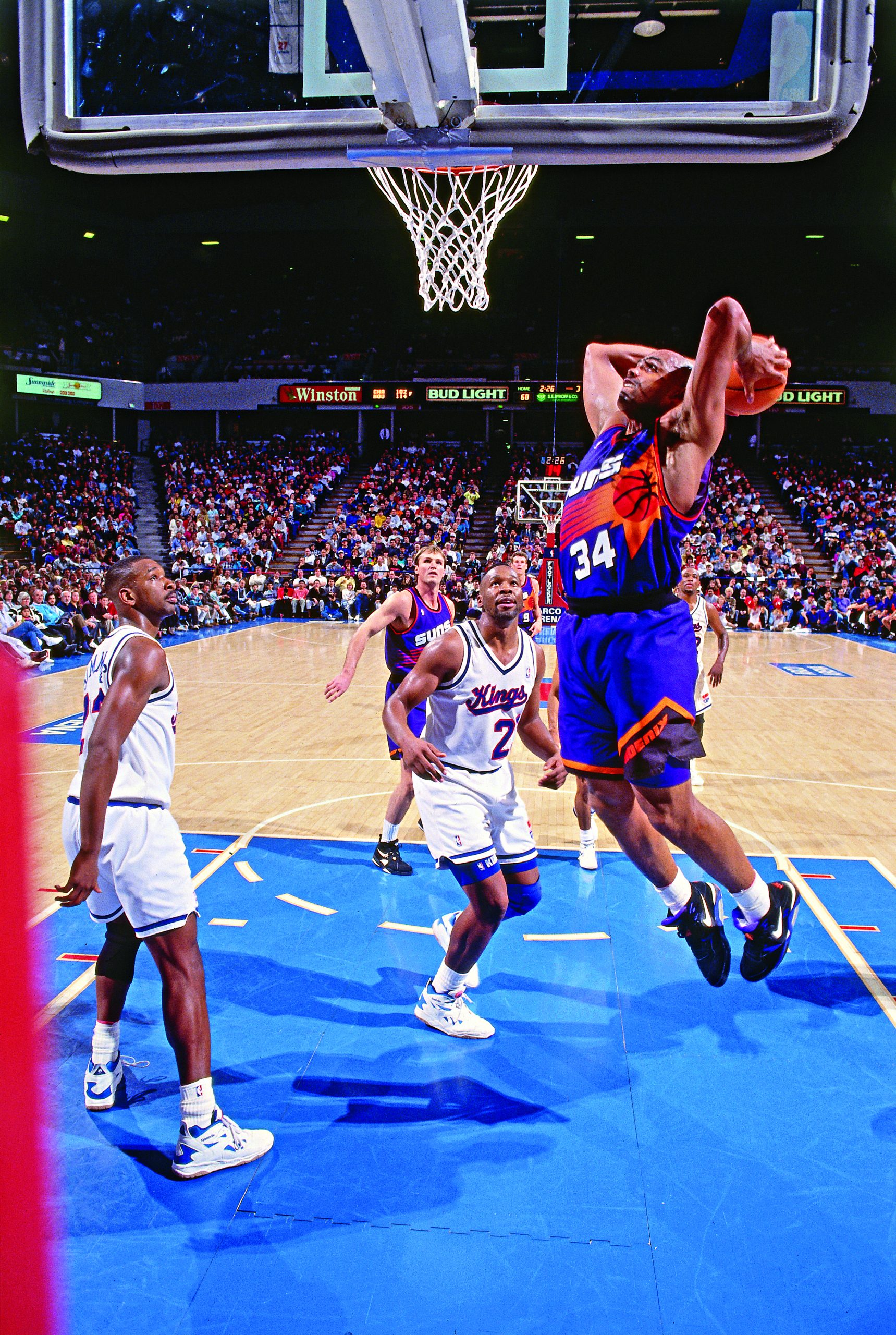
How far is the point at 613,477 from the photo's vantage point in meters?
3.00

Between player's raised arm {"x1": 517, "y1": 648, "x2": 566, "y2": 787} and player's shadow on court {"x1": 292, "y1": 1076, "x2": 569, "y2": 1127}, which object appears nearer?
player's shadow on court {"x1": 292, "y1": 1076, "x2": 569, "y2": 1127}

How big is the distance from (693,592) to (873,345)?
2793 centimetres

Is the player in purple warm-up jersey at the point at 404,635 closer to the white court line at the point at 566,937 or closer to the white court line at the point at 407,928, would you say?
the white court line at the point at 407,928

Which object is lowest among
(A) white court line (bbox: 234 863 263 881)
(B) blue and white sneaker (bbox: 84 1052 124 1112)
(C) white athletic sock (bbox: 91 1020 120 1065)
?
(A) white court line (bbox: 234 863 263 881)

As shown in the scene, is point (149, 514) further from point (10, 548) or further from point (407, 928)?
point (407, 928)

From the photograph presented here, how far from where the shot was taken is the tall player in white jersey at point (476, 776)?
4.11 meters

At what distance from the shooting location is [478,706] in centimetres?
434

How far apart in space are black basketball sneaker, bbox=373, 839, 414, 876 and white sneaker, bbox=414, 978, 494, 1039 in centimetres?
185

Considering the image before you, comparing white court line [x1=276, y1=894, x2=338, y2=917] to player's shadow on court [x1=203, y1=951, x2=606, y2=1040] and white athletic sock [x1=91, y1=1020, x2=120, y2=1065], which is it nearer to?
player's shadow on court [x1=203, y1=951, x2=606, y2=1040]

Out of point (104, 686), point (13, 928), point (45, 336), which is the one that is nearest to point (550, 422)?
point (45, 336)

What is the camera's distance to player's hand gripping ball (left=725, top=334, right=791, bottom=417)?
2812mm

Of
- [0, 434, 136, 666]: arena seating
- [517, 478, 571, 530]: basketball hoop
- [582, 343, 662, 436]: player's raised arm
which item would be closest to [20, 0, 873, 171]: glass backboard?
[582, 343, 662, 436]: player's raised arm

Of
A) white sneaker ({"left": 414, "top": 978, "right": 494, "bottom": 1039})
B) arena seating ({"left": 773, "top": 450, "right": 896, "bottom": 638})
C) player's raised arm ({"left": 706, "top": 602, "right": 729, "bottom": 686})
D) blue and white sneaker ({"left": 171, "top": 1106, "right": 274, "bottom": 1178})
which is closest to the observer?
blue and white sneaker ({"left": 171, "top": 1106, "right": 274, "bottom": 1178})

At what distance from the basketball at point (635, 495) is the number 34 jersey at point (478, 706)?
1494mm
